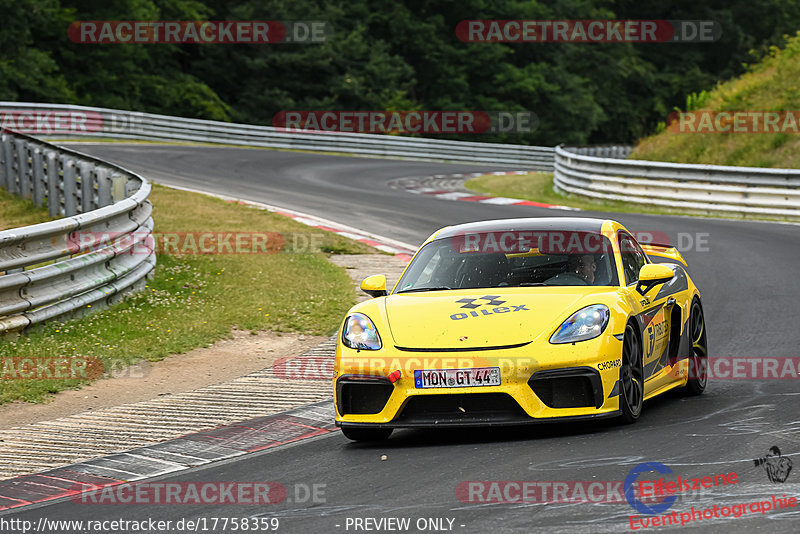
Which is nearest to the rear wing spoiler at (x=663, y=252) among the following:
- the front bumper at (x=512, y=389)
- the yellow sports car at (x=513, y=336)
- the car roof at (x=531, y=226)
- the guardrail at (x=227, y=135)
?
the yellow sports car at (x=513, y=336)

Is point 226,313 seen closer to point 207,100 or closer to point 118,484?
point 118,484

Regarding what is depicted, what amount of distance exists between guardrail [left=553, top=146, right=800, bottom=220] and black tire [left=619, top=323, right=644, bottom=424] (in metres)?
14.6

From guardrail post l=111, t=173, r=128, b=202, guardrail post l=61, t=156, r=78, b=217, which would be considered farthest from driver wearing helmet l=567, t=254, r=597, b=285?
guardrail post l=61, t=156, r=78, b=217

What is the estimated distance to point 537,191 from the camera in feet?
92.0

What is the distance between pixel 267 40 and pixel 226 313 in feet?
130

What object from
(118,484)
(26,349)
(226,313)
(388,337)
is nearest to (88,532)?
(118,484)

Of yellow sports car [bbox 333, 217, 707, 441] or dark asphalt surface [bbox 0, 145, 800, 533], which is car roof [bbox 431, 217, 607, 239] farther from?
dark asphalt surface [bbox 0, 145, 800, 533]

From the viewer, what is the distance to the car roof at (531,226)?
8.01 metres

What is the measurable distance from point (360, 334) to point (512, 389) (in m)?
1.07

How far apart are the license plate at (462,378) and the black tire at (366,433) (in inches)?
19.7

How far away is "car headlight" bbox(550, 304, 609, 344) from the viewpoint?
664cm

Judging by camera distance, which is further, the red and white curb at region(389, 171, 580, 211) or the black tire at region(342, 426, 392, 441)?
the red and white curb at region(389, 171, 580, 211)

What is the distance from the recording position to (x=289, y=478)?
6070 millimetres

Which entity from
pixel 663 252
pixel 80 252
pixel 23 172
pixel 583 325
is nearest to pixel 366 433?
pixel 583 325
